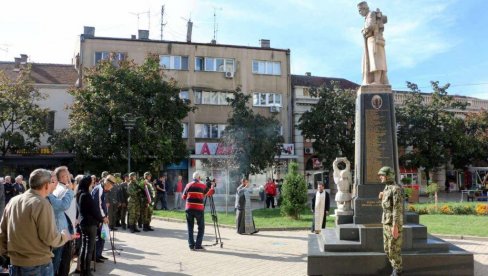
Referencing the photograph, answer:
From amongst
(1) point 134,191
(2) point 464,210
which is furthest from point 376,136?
(2) point 464,210

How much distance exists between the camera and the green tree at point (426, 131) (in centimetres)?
3562

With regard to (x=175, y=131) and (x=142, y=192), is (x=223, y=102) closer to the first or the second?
(x=175, y=131)

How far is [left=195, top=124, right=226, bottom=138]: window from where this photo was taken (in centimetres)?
3622

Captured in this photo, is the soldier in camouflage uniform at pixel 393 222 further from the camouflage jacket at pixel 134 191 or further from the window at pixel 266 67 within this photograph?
the window at pixel 266 67

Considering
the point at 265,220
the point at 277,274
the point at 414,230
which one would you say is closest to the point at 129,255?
the point at 277,274

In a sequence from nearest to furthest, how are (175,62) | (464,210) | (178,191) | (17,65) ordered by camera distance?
1. (464,210)
2. (178,191)
3. (175,62)
4. (17,65)

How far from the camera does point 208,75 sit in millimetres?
36562

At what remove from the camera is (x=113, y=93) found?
87.7ft

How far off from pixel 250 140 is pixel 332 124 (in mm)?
7284

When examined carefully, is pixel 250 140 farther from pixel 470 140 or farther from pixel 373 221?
pixel 373 221

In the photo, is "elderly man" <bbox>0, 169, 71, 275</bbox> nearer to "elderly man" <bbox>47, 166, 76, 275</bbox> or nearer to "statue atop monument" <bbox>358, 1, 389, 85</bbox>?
"elderly man" <bbox>47, 166, 76, 275</bbox>

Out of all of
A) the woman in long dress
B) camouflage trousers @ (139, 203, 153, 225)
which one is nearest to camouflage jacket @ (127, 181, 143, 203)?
camouflage trousers @ (139, 203, 153, 225)

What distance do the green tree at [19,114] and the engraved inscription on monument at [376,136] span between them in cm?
2436

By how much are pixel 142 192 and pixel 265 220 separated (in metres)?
5.07
